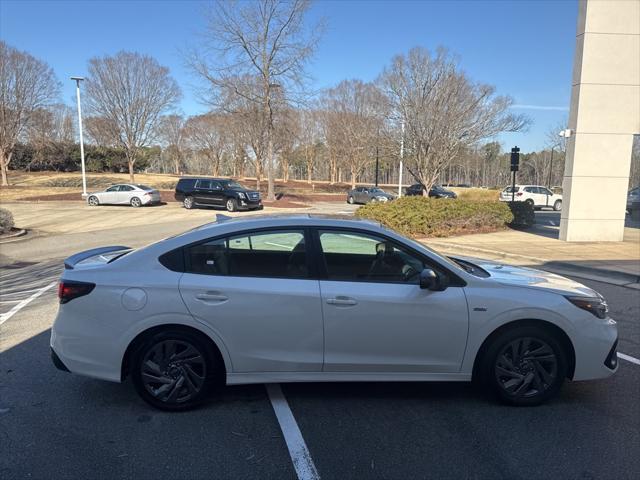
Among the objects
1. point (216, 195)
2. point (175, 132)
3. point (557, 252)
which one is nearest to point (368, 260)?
point (557, 252)

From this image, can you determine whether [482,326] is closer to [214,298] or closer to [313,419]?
[313,419]

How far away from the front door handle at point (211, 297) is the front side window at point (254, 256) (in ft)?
0.62

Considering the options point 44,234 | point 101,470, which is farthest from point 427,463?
point 44,234

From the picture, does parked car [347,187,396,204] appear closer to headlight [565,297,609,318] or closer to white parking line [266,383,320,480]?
headlight [565,297,609,318]

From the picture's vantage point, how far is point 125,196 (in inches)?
1145

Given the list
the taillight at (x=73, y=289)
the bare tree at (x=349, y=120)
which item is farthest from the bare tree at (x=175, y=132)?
the taillight at (x=73, y=289)

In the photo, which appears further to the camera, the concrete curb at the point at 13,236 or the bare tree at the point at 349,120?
the bare tree at the point at 349,120

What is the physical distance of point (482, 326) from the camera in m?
3.51

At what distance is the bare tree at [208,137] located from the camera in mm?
55859

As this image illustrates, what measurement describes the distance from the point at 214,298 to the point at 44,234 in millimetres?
16100

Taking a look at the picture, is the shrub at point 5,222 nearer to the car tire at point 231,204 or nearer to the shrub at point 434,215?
the shrub at point 434,215

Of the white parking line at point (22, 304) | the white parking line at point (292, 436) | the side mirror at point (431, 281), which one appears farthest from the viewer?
the white parking line at point (22, 304)

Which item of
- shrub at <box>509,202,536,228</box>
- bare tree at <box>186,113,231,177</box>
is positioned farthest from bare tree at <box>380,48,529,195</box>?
bare tree at <box>186,113,231,177</box>

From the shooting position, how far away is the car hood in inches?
145
